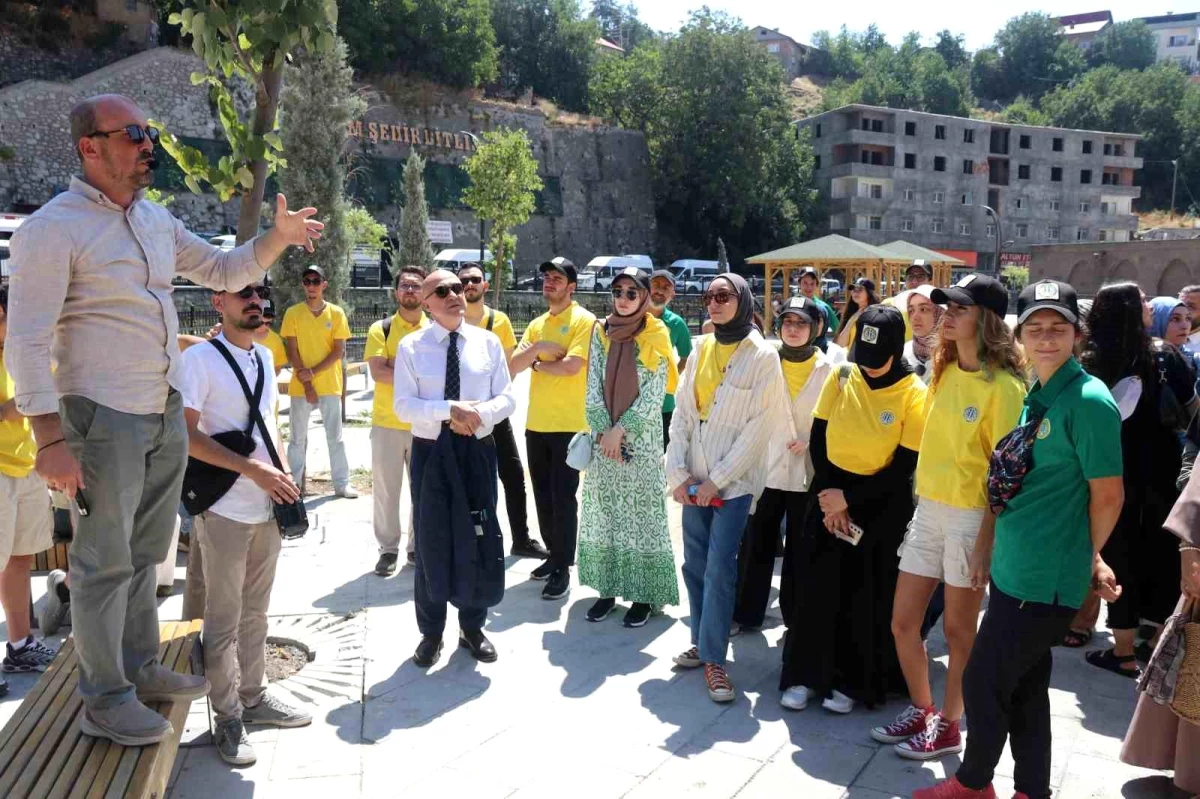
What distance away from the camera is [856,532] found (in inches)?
155

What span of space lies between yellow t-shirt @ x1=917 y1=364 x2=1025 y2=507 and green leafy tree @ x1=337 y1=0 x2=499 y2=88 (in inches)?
1626

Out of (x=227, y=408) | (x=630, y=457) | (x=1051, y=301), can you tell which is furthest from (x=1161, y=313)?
(x=227, y=408)

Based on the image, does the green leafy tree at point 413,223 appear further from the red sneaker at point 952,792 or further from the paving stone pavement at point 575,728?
the red sneaker at point 952,792

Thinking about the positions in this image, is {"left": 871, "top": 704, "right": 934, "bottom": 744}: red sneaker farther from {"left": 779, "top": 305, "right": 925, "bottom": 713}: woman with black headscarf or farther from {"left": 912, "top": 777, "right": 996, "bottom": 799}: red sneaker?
{"left": 912, "top": 777, "right": 996, "bottom": 799}: red sneaker

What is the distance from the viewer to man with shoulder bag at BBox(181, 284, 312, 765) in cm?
346

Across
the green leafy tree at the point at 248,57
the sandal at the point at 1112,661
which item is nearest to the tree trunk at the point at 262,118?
the green leafy tree at the point at 248,57

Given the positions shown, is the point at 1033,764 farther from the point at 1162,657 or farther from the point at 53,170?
the point at 53,170

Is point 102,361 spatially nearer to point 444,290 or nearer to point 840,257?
point 444,290

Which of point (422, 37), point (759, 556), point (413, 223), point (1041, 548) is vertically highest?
point (422, 37)

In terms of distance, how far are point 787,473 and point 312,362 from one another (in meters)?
4.46

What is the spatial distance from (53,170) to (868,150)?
150 feet

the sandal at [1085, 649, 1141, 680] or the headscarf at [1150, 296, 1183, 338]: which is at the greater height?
the headscarf at [1150, 296, 1183, 338]

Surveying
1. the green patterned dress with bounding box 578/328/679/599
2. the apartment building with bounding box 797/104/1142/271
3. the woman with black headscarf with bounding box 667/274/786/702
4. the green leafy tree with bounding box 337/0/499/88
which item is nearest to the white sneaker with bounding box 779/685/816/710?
the woman with black headscarf with bounding box 667/274/786/702

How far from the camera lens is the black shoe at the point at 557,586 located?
18.2ft
